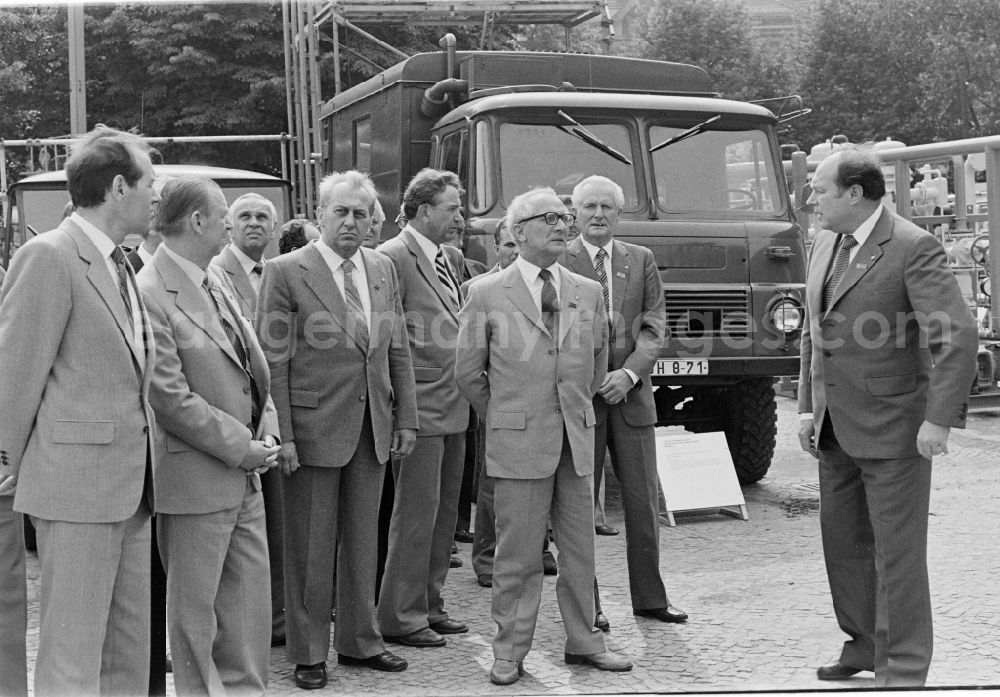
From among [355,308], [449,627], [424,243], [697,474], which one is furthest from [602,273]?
[697,474]

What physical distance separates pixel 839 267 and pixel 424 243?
190 centimetres

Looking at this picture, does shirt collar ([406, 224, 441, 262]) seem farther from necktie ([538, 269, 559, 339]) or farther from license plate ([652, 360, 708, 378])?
license plate ([652, 360, 708, 378])

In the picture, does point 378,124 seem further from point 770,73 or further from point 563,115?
point 770,73

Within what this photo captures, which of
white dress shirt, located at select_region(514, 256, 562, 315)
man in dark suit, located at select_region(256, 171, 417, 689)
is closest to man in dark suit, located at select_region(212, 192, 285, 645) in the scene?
man in dark suit, located at select_region(256, 171, 417, 689)

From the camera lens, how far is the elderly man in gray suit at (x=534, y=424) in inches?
188

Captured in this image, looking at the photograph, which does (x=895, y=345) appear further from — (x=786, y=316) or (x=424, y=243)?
(x=786, y=316)

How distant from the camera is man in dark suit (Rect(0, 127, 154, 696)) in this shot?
135 inches

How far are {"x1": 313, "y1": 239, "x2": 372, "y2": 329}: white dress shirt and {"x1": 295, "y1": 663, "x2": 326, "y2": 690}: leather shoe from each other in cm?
137

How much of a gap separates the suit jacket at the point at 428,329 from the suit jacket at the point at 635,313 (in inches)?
29.7

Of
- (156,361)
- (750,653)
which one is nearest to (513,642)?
(750,653)

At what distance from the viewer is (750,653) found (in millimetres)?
5043

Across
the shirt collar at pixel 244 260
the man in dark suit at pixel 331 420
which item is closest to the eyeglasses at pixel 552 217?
the man in dark suit at pixel 331 420

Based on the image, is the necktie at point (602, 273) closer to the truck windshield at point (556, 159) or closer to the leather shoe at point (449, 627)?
the leather shoe at point (449, 627)

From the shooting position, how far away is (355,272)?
16.4 ft
